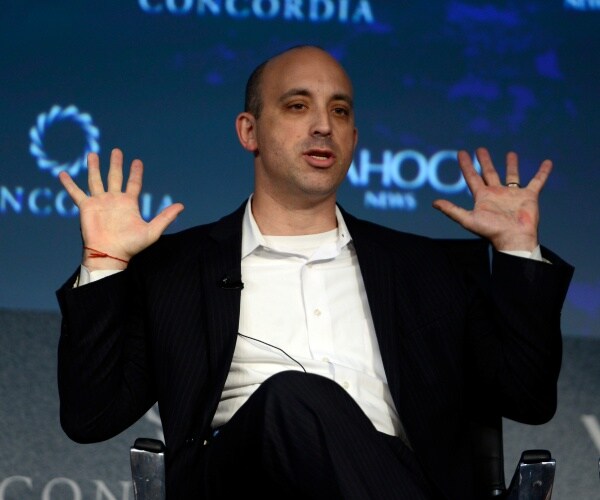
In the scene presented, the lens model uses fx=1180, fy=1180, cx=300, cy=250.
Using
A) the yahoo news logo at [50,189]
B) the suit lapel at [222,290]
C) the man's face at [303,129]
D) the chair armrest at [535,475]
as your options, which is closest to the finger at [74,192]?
the suit lapel at [222,290]

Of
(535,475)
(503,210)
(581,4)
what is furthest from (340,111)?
(581,4)

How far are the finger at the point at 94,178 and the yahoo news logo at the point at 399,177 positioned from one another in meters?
1.52

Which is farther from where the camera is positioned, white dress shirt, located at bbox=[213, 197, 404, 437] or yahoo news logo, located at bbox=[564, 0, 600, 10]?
yahoo news logo, located at bbox=[564, 0, 600, 10]

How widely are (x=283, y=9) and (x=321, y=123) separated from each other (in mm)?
1374

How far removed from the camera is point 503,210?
8.32ft

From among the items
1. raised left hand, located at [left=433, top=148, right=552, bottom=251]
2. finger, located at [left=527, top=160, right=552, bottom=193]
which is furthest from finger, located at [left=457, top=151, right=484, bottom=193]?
finger, located at [left=527, top=160, right=552, bottom=193]

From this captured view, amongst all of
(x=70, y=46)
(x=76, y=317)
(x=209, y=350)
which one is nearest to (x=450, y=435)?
(x=209, y=350)

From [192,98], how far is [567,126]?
127cm

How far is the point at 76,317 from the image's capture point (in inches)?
93.7

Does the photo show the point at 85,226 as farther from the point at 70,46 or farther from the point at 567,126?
the point at 567,126

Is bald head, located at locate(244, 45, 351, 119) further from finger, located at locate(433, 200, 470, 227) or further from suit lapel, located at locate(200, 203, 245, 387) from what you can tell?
finger, located at locate(433, 200, 470, 227)

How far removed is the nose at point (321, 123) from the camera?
2.70m

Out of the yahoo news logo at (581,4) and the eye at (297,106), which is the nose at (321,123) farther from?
the yahoo news logo at (581,4)

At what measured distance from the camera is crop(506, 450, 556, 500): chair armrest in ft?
7.06
